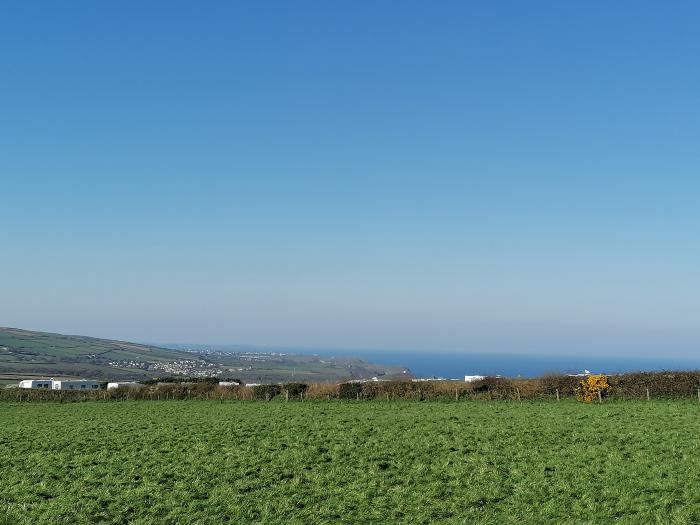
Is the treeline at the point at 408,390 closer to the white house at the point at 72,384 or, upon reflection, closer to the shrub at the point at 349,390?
the shrub at the point at 349,390

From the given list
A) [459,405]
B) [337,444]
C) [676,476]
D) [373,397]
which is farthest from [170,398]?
[676,476]

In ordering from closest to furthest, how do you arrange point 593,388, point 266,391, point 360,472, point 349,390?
1. point 360,472
2. point 593,388
3. point 349,390
4. point 266,391

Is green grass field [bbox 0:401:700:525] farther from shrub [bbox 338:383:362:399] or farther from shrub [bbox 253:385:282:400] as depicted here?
shrub [bbox 253:385:282:400]

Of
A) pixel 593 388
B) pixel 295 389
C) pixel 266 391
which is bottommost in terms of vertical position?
pixel 266 391

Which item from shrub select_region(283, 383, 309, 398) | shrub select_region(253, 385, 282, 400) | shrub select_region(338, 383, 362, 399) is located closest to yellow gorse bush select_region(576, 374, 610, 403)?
shrub select_region(338, 383, 362, 399)

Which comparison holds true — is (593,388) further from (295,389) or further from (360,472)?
(360,472)

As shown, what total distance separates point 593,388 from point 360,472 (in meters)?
32.6

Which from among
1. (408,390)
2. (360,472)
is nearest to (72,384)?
(408,390)

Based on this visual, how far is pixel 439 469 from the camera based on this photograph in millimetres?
19141

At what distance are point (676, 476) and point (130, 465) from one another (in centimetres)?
1853

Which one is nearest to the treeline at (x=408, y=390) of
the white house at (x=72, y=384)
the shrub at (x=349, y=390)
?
the shrub at (x=349, y=390)

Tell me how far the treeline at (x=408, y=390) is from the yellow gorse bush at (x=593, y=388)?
703 mm

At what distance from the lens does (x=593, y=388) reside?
44.8 metres

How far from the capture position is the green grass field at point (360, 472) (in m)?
15.1
